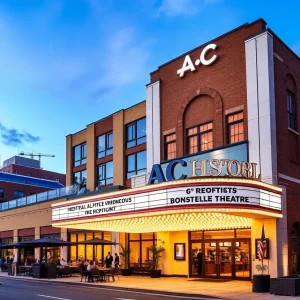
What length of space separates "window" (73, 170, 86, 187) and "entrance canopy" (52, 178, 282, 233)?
15.0 m

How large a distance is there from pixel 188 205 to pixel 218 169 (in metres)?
2.42

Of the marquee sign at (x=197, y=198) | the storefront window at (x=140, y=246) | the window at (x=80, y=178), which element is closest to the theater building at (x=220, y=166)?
the marquee sign at (x=197, y=198)

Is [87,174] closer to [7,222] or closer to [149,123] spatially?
[149,123]

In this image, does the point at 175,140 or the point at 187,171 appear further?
the point at 175,140

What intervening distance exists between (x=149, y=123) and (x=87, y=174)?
12.5 metres

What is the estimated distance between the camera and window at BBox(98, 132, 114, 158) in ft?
150

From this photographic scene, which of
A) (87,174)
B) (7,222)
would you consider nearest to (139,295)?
(87,174)

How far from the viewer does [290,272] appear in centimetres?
2833

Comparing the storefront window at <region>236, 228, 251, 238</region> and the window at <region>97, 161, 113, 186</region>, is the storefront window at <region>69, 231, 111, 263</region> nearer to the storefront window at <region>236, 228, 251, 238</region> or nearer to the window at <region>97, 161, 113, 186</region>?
the window at <region>97, 161, 113, 186</region>

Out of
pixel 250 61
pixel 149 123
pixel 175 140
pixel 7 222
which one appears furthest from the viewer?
pixel 7 222

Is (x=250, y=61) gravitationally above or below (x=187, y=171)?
above

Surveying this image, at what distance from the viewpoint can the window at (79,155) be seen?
4975cm

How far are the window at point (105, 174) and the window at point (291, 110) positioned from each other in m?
18.3

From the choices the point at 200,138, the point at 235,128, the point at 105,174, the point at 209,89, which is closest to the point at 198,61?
the point at 209,89
